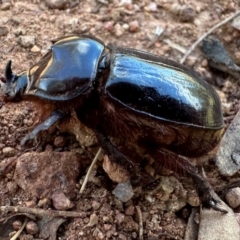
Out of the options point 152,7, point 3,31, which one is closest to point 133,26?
point 152,7

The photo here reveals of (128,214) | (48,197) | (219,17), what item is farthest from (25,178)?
(219,17)

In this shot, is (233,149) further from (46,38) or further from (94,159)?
(46,38)

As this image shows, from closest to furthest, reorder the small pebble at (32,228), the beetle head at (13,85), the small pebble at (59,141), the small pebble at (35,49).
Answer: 1. the small pebble at (32,228)
2. the beetle head at (13,85)
3. the small pebble at (59,141)
4. the small pebble at (35,49)

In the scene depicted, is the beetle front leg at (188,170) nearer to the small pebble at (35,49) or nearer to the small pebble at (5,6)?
the small pebble at (35,49)

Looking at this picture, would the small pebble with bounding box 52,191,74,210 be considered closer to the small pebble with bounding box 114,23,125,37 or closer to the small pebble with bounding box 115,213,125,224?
the small pebble with bounding box 115,213,125,224

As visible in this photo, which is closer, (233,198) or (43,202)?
(43,202)

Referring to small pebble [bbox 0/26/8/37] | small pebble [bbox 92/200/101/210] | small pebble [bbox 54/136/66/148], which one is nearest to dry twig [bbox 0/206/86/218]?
small pebble [bbox 92/200/101/210]

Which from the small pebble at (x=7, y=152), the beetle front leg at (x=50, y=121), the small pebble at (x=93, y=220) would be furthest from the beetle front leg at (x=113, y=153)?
the small pebble at (x=7, y=152)

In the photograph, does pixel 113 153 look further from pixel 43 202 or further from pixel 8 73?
pixel 8 73
